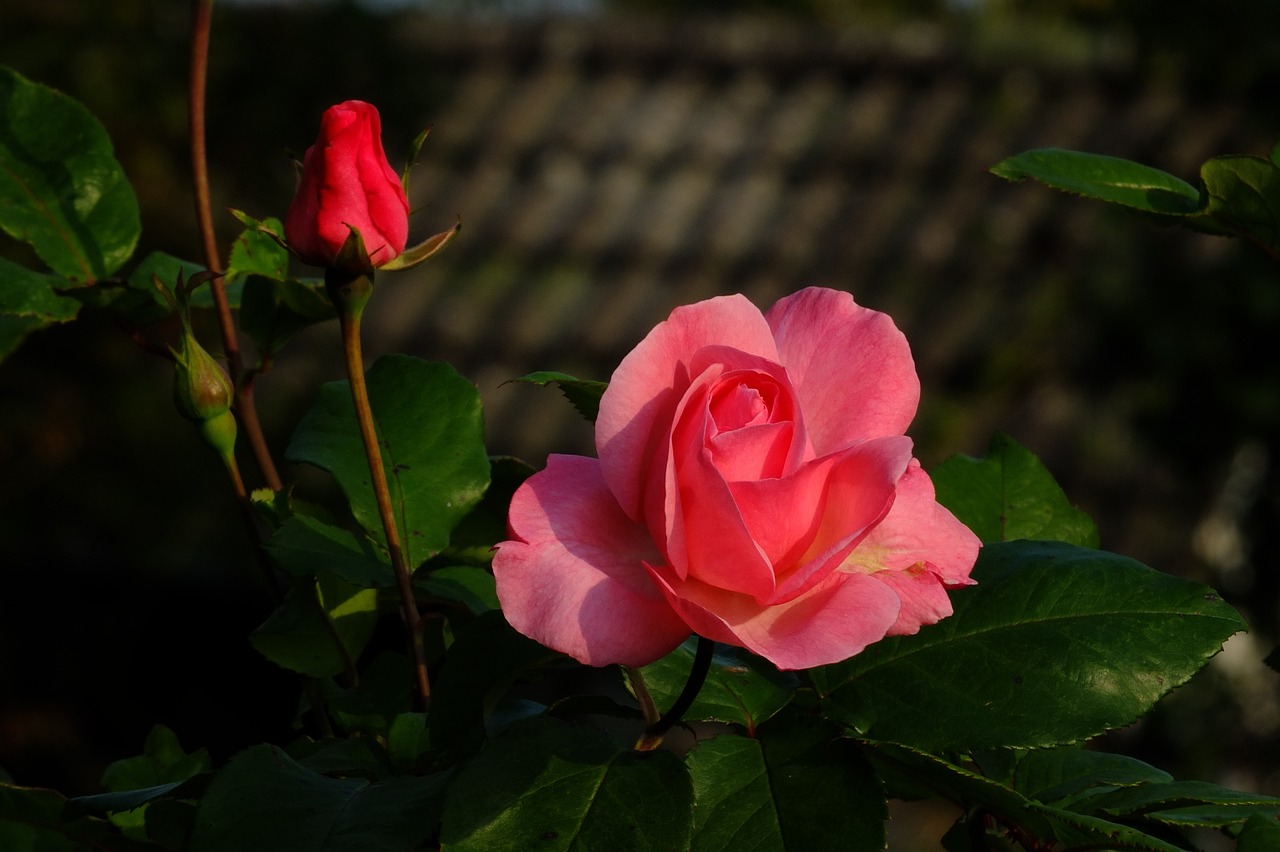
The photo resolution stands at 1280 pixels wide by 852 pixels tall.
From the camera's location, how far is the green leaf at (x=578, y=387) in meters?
0.57

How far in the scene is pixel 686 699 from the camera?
515 millimetres

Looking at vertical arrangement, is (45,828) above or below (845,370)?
below

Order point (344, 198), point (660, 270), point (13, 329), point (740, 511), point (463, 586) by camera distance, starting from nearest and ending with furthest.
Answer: point (740, 511) → point (344, 198) → point (463, 586) → point (13, 329) → point (660, 270)

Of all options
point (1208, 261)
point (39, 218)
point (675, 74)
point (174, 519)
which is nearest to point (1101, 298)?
point (1208, 261)

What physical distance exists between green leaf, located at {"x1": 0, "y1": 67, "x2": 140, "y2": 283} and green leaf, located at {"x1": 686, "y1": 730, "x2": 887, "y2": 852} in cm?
50

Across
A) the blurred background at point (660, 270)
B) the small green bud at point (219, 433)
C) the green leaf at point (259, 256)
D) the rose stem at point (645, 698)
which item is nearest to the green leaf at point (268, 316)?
the green leaf at point (259, 256)

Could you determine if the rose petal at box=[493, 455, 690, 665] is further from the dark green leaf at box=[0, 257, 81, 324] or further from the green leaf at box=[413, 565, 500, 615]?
the dark green leaf at box=[0, 257, 81, 324]

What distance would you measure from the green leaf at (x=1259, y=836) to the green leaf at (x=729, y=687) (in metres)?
0.17

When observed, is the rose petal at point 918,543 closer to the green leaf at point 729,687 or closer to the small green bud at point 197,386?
the green leaf at point 729,687

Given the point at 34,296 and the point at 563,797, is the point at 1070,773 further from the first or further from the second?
the point at 34,296

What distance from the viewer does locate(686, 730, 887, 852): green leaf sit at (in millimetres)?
493

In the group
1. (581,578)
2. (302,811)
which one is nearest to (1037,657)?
(581,578)

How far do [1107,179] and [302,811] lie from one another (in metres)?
0.47

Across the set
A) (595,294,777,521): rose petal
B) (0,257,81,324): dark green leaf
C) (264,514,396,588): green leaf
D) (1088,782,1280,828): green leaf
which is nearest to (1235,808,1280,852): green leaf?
(1088,782,1280,828): green leaf
